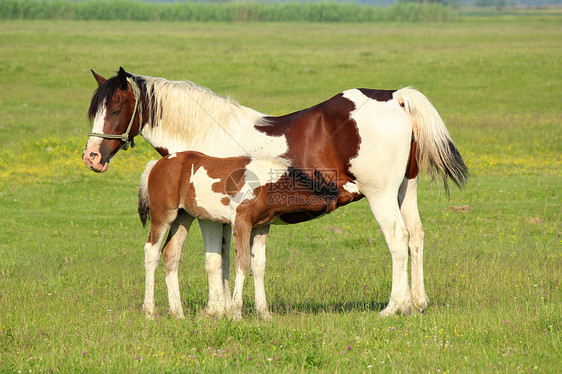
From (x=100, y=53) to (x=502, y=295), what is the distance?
3395 centimetres

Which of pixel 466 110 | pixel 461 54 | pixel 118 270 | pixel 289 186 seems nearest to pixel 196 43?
pixel 461 54

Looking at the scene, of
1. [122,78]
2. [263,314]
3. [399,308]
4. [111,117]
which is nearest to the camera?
[263,314]

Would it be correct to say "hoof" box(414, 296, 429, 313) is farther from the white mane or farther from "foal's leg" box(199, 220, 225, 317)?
the white mane

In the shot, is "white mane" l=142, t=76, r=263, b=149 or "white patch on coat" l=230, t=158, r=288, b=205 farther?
"white mane" l=142, t=76, r=263, b=149

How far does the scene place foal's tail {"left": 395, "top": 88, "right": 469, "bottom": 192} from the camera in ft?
24.5

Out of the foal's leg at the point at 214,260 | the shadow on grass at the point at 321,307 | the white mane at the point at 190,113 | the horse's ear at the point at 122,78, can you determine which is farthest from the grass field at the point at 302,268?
the horse's ear at the point at 122,78

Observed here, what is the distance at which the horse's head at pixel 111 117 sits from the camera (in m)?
7.55

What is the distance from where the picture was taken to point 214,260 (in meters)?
7.26

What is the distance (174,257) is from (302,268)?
2.75 metres

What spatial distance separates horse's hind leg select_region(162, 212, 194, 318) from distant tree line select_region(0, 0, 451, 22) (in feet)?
229

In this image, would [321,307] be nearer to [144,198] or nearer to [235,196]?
[235,196]

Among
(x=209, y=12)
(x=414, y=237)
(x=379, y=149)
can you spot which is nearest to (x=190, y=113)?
(x=379, y=149)

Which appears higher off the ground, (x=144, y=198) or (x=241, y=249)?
(x=144, y=198)

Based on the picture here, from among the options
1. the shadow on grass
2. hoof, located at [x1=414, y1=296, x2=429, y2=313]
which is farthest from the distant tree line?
hoof, located at [x1=414, y1=296, x2=429, y2=313]
